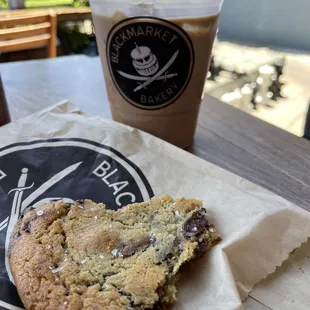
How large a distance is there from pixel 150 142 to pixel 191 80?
0.12 metres

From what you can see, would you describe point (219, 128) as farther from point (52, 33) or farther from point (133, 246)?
point (52, 33)

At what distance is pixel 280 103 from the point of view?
136 centimetres

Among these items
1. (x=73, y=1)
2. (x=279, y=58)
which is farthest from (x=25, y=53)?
(x=279, y=58)

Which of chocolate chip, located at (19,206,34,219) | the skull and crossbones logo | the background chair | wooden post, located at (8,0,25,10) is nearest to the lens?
chocolate chip, located at (19,206,34,219)

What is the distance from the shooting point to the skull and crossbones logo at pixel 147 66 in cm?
67

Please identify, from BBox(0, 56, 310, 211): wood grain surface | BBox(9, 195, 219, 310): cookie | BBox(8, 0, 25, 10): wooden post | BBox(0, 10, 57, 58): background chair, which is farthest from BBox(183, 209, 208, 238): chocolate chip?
BBox(8, 0, 25, 10): wooden post

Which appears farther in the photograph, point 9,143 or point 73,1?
point 73,1

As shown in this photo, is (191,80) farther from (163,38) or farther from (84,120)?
(84,120)

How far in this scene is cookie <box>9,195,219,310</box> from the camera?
46 cm

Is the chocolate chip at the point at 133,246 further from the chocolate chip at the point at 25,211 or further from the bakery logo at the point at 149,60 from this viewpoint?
the bakery logo at the point at 149,60

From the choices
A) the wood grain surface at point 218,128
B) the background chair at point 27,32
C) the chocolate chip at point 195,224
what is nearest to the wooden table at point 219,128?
the wood grain surface at point 218,128

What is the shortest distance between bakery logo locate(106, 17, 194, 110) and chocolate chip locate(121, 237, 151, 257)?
27cm

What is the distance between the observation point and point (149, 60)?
2.22 feet

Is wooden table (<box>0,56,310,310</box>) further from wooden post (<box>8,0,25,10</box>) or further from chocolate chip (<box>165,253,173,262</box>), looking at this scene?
wooden post (<box>8,0,25,10</box>)
